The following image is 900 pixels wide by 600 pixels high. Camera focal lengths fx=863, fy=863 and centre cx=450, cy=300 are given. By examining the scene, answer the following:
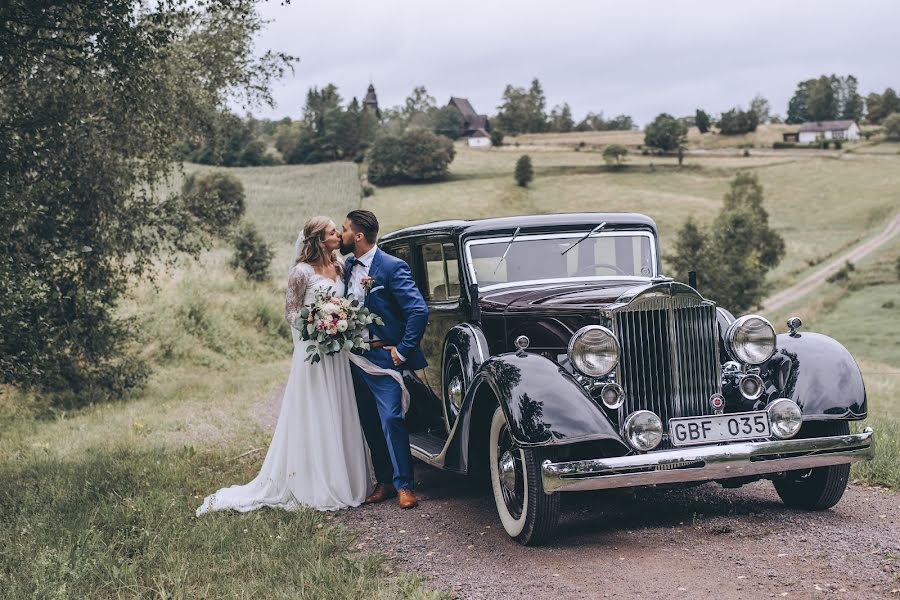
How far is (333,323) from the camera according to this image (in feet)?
20.9

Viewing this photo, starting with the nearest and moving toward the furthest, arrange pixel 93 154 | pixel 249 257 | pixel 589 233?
1. pixel 589 233
2. pixel 93 154
3. pixel 249 257

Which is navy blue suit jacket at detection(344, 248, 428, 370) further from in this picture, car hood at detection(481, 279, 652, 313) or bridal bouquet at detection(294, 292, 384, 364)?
car hood at detection(481, 279, 652, 313)

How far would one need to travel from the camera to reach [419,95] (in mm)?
128375

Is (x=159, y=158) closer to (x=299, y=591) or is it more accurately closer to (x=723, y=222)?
(x=299, y=591)

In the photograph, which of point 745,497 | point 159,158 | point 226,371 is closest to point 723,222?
point 226,371

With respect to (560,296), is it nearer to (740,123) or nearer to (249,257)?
(249,257)

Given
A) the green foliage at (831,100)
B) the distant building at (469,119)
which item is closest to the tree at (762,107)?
the green foliage at (831,100)

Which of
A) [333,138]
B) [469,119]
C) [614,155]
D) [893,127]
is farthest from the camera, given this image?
[469,119]

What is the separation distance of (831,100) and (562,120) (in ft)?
133

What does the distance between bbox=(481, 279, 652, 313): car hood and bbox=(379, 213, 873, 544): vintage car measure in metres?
0.02

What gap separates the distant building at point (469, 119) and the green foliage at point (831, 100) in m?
50.4

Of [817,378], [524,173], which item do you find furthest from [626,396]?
[524,173]

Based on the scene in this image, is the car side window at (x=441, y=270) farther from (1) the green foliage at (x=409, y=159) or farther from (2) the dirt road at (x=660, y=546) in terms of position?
(1) the green foliage at (x=409, y=159)

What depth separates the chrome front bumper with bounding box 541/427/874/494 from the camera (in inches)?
194
